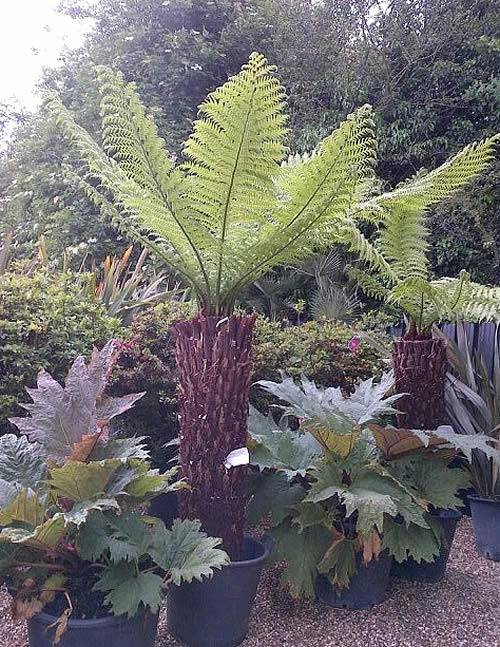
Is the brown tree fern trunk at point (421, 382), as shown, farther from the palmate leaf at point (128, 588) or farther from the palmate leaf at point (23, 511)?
the palmate leaf at point (23, 511)

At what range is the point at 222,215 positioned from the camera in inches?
84.1

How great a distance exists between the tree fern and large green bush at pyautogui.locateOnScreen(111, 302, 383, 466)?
39.4 inches

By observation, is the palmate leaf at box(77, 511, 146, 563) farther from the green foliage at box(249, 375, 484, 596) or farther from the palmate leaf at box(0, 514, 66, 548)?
the green foliage at box(249, 375, 484, 596)

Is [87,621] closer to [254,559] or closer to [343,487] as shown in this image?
[254,559]

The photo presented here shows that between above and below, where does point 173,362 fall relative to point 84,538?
above

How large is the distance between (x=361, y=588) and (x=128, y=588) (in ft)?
3.45

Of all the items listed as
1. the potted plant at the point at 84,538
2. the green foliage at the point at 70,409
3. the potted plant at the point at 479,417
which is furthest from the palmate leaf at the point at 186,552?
the potted plant at the point at 479,417

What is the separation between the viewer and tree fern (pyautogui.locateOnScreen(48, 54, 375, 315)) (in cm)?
200

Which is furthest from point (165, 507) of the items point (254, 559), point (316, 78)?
point (316, 78)

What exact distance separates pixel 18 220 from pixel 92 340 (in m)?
5.91

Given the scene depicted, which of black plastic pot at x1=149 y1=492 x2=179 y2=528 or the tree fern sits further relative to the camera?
black plastic pot at x1=149 y1=492 x2=179 y2=528

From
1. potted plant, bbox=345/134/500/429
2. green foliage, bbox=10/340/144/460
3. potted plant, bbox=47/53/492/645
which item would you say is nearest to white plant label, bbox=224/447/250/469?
potted plant, bbox=47/53/492/645

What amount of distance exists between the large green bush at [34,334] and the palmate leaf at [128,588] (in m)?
1.10

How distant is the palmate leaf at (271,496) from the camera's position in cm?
239
